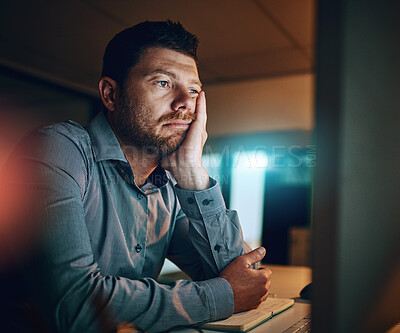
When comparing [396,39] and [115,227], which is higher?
[396,39]

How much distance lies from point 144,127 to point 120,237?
372mm

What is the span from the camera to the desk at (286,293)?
70 centimetres

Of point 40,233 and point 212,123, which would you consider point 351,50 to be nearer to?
point 40,233

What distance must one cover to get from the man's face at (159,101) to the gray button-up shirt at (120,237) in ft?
0.39

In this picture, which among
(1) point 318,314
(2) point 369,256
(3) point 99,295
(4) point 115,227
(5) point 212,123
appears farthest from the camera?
(5) point 212,123

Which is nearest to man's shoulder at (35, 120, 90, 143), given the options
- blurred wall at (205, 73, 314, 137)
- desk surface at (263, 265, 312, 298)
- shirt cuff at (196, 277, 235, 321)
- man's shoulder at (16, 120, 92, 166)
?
man's shoulder at (16, 120, 92, 166)

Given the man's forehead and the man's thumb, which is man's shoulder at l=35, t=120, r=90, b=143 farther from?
the man's thumb

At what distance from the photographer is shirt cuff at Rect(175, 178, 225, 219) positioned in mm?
947

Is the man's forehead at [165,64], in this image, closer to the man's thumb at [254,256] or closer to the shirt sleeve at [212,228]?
the shirt sleeve at [212,228]

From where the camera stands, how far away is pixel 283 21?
8.29 ft

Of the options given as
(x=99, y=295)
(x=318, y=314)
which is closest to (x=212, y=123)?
(x=99, y=295)

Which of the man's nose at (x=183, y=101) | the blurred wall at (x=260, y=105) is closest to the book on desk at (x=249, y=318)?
the man's nose at (x=183, y=101)

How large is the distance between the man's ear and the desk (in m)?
0.78

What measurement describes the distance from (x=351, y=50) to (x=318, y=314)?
0.76 ft
